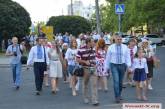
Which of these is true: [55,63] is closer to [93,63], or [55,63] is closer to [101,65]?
[101,65]

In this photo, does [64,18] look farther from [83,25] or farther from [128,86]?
[128,86]

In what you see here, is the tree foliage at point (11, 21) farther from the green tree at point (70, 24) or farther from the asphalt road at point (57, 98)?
the asphalt road at point (57, 98)

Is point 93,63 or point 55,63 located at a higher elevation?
point 93,63

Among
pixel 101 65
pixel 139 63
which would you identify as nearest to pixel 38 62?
pixel 101 65

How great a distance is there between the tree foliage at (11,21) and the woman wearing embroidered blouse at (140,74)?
100ft

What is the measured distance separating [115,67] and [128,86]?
3739mm

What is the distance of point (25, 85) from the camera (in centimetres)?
1767

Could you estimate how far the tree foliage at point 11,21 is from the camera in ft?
143

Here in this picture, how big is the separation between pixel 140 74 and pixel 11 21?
103ft

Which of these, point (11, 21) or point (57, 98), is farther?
point (11, 21)

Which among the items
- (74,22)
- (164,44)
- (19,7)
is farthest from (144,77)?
(164,44)

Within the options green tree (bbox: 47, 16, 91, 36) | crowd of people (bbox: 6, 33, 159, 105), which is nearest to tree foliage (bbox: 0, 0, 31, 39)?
green tree (bbox: 47, 16, 91, 36)

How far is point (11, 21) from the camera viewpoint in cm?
4381

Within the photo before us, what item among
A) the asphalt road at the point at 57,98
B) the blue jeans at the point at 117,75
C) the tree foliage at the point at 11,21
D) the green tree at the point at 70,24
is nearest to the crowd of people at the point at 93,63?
the blue jeans at the point at 117,75
